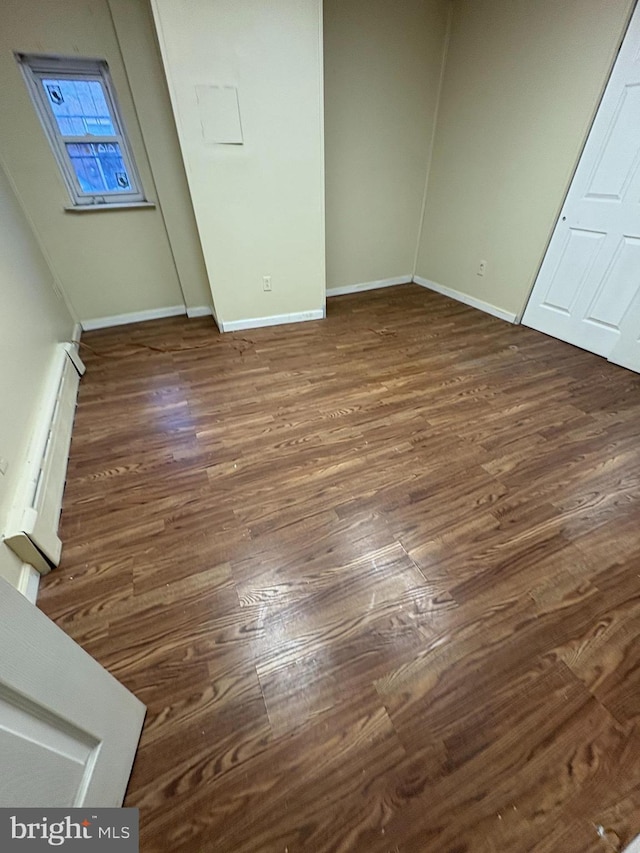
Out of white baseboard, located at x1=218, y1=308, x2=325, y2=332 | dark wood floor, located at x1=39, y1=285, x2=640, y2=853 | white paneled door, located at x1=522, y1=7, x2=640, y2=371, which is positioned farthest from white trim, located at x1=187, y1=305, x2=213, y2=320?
white paneled door, located at x1=522, y1=7, x2=640, y2=371

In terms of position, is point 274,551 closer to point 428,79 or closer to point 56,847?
point 56,847

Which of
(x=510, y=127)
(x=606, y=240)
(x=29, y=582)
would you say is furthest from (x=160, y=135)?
(x=606, y=240)

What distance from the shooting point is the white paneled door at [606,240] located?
206cm

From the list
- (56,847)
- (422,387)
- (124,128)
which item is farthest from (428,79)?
(56,847)

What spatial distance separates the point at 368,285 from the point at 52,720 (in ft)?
13.0

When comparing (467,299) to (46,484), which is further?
(467,299)

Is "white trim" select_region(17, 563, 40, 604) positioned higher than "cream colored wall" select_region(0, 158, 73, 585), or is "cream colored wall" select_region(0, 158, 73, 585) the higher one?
"cream colored wall" select_region(0, 158, 73, 585)

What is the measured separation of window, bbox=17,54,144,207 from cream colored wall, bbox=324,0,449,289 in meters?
1.65

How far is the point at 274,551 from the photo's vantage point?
4.34 ft

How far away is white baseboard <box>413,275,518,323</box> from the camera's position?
10.1ft

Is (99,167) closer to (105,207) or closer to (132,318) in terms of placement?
(105,207)

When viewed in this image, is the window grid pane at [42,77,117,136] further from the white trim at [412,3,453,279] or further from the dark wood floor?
the white trim at [412,3,453,279]

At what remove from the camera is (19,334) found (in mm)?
1698

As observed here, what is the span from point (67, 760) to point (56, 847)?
0.10m
